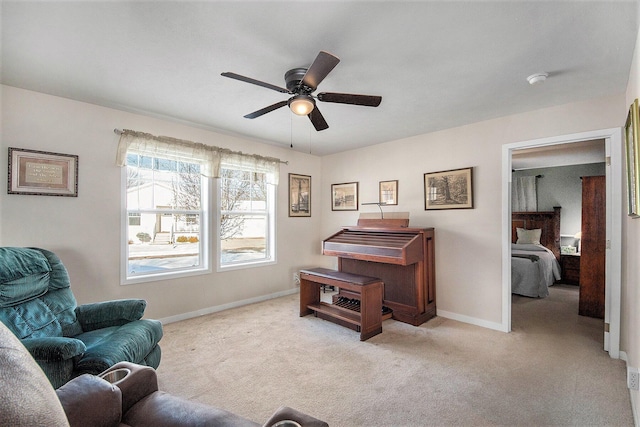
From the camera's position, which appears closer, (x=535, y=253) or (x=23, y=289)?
(x=23, y=289)

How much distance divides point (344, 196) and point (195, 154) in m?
2.43

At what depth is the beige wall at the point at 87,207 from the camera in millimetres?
2613

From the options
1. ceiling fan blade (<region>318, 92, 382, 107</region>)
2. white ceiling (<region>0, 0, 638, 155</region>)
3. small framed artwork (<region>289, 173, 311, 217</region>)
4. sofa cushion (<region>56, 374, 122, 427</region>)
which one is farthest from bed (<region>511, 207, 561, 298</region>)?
sofa cushion (<region>56, 374, 122, 427</region>)

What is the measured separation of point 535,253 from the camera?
5.23 meters

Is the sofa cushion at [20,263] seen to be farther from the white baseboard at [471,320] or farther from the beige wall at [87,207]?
the white baseboard at [471,320]

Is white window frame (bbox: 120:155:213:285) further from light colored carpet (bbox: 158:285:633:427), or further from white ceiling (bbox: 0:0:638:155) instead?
white ceiling (bbox: 0:0:638:155)

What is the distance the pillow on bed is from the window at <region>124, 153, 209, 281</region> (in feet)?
21.5

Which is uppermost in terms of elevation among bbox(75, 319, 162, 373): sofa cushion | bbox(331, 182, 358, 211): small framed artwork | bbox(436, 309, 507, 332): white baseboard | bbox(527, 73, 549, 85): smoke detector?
bbox(527, 73, 549, 85): smoke detector

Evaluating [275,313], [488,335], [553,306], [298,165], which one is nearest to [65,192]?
[275,313]

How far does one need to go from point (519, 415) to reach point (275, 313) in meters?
2.74

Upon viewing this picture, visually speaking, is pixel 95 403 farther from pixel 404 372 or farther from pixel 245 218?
pixel 245 218

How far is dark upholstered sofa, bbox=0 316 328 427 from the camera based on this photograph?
1.74 ft

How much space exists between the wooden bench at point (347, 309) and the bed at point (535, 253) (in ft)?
9.43

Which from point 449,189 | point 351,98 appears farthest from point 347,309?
point 351,98
